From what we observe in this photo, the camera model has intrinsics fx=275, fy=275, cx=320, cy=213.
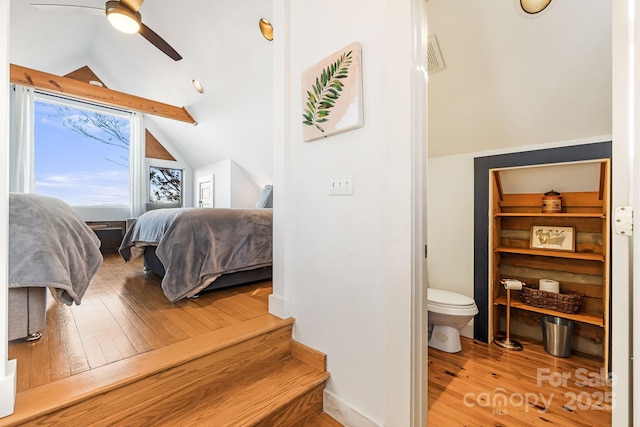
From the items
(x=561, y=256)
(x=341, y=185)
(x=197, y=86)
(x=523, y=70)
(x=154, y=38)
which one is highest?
(x=197, y=86)

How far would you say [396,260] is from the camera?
1.12 m

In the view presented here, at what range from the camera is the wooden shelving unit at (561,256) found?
6.06 ft

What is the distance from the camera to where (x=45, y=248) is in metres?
1.33

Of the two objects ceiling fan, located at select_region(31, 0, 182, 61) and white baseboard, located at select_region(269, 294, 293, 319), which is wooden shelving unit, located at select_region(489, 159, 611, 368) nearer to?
white baseboard, located at select_region(269, 294, 293, 319)

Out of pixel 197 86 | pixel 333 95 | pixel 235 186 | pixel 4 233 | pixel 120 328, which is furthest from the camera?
pixel 235 186

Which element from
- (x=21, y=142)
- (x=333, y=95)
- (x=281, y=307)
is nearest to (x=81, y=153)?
(x=21, y=142)

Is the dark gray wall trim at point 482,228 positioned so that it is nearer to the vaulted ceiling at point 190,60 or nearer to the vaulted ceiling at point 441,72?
the vaulted ceiling at point 441,72

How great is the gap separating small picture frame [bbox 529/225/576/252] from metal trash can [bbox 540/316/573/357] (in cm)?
51

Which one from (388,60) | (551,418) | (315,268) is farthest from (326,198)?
(551,418)

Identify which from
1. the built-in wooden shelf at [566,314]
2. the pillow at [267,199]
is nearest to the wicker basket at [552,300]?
the built-in wooden shelf at [566,314]

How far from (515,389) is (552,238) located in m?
1.16

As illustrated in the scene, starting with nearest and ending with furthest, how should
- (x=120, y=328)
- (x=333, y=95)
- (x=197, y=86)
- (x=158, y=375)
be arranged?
(x=158, y=375) < (x=333, y=95) < (x=120, y=328) < (x=197, y=86)

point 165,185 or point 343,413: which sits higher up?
point 165,185

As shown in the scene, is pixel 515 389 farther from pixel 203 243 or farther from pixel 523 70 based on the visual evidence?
pixel 203 243
